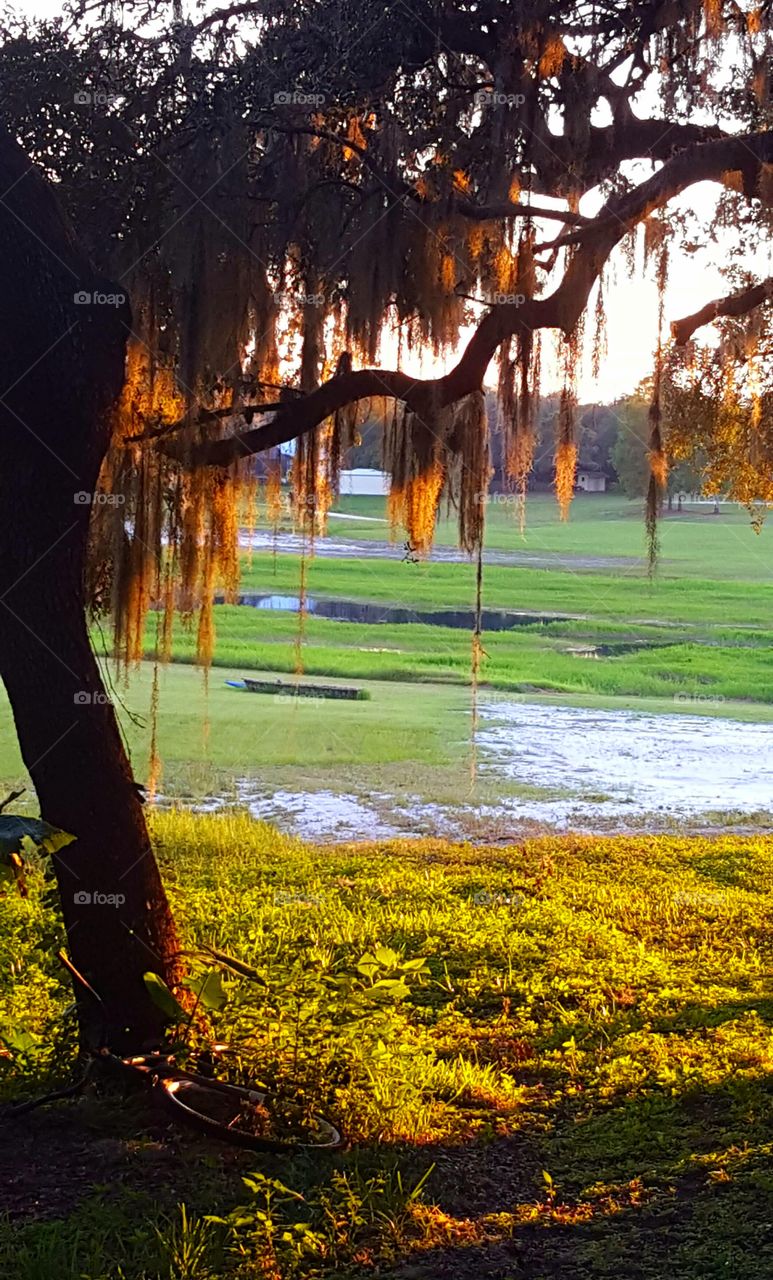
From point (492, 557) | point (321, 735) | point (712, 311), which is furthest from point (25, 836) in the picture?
point (492, 557)

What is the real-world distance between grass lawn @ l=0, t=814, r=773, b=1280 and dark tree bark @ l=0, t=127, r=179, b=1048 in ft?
1.06

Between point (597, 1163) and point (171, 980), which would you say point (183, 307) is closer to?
point (171, 980)

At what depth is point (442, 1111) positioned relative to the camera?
3789 millimetres

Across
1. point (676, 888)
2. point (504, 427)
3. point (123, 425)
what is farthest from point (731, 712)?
point (123, 425)

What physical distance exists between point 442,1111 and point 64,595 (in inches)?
76.0

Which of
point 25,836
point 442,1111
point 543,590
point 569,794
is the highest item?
point 25,836

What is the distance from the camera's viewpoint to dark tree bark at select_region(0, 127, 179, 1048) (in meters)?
3.76

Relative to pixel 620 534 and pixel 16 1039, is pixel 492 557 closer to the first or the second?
pixel 620 534

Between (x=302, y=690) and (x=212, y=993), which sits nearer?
(x=212, y=993)

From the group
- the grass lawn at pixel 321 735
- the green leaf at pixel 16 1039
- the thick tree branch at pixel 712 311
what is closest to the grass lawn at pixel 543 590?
the grass lawn at pixel 321 735

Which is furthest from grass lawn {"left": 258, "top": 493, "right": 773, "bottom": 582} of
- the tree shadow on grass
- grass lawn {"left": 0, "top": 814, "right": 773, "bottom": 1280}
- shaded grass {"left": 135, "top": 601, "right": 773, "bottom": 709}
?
the tree shadow on grass

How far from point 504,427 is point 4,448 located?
135 inches

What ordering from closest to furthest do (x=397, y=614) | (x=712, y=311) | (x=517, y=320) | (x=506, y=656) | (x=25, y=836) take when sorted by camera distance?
1. (x=25, y=836)
2. (x=517, y=320)
3. (x=712, y=311)
4. (x=506, y=656)
5. (x=397, y=614)

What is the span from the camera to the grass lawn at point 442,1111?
112 inches
